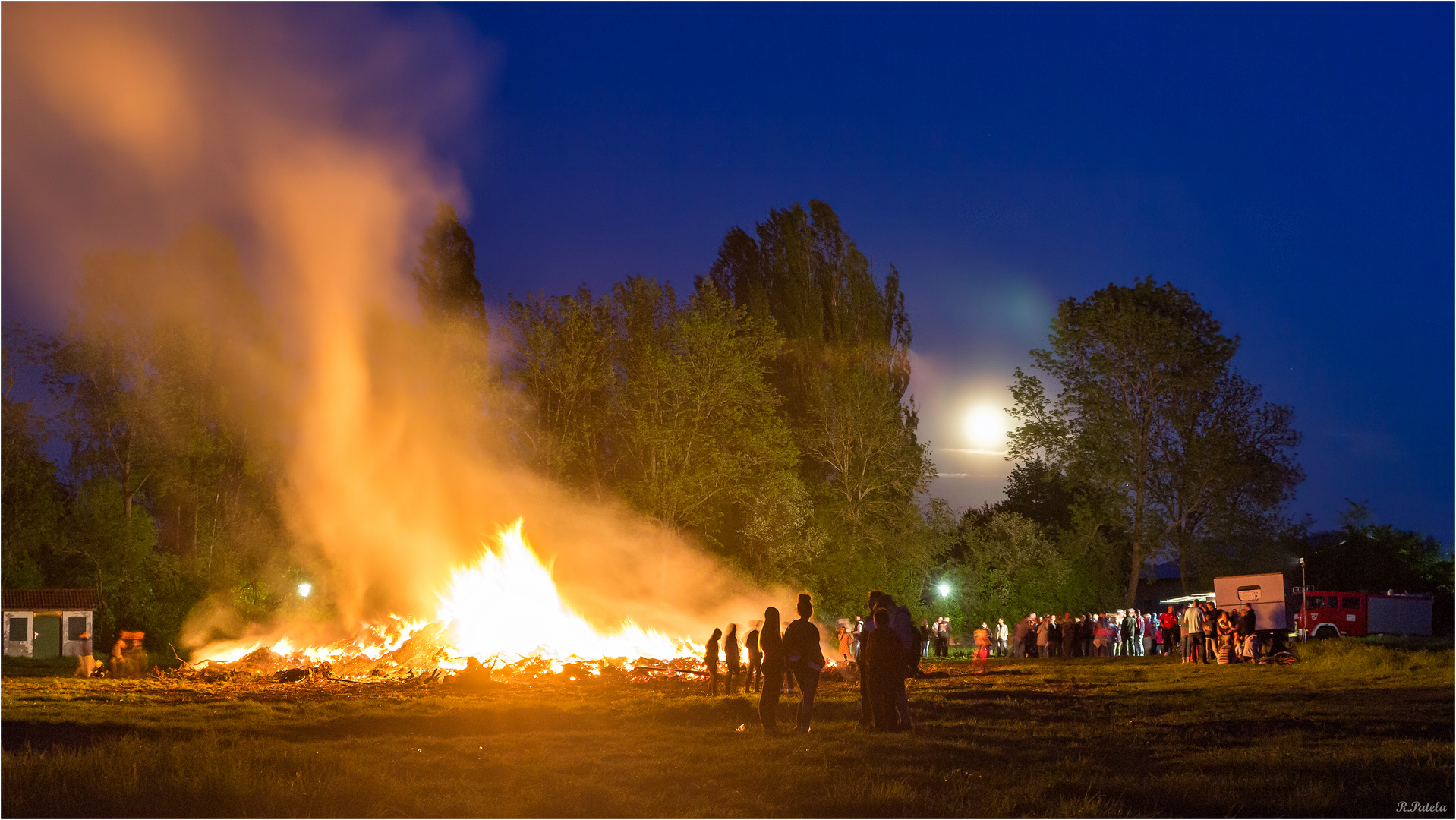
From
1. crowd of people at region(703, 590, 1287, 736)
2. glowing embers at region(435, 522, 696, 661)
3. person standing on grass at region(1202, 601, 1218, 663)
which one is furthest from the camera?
glowing embers at region(435, 522, 696, 661)

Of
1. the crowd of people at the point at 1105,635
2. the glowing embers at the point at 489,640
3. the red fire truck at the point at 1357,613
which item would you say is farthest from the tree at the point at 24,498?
the red fire truck at the point at 1357,613

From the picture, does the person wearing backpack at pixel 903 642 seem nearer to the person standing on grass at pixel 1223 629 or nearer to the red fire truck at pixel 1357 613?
the person standing on grass at pixel 1223 629

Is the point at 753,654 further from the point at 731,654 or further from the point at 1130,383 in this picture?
the point at 1130,383

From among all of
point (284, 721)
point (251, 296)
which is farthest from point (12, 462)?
point (284, 721)

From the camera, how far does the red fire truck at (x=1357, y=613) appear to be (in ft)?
141

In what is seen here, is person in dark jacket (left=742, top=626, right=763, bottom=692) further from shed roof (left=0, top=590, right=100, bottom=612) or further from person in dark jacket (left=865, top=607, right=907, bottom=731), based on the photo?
shed roof (left=0, top=590, right=100, bottom=612)

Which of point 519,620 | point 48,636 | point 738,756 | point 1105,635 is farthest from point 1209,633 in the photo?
point 48,636

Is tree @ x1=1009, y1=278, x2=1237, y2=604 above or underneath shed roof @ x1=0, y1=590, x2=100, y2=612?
above

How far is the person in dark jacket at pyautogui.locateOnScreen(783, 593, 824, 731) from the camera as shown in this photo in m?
13.0

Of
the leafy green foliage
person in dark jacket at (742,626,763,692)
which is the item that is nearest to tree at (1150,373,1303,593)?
the leafy green foliage

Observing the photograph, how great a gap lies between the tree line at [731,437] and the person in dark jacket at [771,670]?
2770 centimetres

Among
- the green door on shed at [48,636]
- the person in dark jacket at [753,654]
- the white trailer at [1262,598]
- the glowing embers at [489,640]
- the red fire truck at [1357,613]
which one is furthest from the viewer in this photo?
the red fire truck at [1357,613]

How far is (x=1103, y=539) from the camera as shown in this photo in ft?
160

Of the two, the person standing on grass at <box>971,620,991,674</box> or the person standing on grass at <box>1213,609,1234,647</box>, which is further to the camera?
the person standing on grass at <box>971,620,991,674</box>
